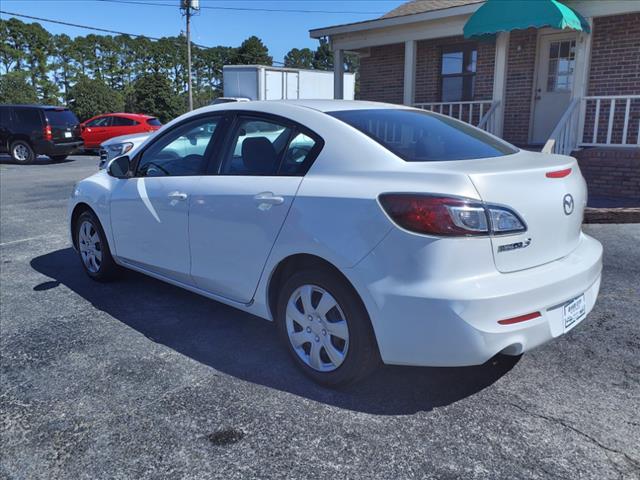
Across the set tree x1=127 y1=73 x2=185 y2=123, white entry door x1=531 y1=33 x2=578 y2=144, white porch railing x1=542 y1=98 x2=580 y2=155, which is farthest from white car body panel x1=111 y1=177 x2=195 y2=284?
tree x1=127 y1=73 x2=185 y2=123

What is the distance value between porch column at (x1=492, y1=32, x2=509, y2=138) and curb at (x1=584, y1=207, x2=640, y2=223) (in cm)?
436

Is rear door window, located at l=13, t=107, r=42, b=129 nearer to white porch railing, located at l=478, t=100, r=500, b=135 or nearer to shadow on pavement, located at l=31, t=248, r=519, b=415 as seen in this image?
white porch railing, located at l=478, t=100, r=500, b=135

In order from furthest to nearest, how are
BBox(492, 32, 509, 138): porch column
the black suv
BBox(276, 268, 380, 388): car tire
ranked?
the black suv < BBox(492, 32, 509, 138): porch column < BBox(276, 268, 380, 388): car tire

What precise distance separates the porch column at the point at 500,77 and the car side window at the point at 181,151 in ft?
27.0

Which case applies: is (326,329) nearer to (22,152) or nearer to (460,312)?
(460,312)

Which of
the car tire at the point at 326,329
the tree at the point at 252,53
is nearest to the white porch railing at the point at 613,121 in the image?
the car tire at the point at 326,329

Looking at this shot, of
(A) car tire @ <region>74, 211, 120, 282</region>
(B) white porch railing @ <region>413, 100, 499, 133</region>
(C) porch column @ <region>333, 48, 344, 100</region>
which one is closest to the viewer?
(A) car tire @ <region>74, 211, 120, 282</region>

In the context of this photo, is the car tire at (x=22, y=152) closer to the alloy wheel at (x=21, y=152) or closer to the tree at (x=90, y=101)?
the alloy wheel at (x=21, y=152)

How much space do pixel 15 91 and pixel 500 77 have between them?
31865 mm

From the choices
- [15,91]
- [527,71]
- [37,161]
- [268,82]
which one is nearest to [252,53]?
[15,91]

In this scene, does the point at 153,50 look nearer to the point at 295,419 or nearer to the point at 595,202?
the point at 595,202

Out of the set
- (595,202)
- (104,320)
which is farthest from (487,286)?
(595,202)

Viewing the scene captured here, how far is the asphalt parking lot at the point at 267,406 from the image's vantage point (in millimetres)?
2488

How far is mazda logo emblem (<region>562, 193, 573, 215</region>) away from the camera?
2961 millimetres
